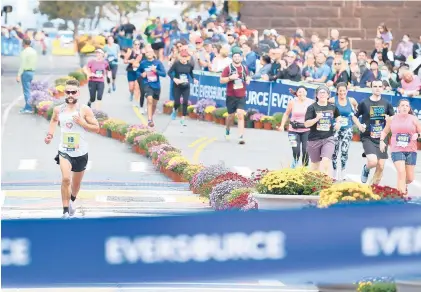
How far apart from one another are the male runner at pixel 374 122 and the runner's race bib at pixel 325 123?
1.11ft

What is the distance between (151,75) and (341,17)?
18.6 meters

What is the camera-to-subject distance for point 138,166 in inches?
948

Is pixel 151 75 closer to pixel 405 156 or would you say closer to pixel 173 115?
pixel 173 115

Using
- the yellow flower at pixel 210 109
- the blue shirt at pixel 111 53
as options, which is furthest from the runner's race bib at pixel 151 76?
the blue shirt at pixel 111 53

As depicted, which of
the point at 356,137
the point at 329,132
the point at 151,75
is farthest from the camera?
the point at 151,75

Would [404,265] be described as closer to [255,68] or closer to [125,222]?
[125,222]

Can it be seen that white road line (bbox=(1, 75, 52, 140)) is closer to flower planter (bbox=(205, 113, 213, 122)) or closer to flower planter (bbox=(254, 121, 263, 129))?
flower planter (bbox=(205, 113, 213, 122))

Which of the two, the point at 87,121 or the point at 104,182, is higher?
the point at 87,121

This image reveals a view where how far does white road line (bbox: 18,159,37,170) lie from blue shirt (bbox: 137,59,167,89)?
5820 mm

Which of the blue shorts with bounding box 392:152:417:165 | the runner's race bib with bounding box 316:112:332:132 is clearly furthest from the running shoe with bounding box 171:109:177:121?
the blue shorts with bounding box 392:152:417:165

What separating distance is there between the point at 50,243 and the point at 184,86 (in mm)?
23755

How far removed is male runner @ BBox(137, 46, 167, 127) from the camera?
2995 cm

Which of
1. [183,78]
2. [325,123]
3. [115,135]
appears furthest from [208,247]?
[183,78]

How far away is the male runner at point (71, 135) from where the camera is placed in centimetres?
1563
